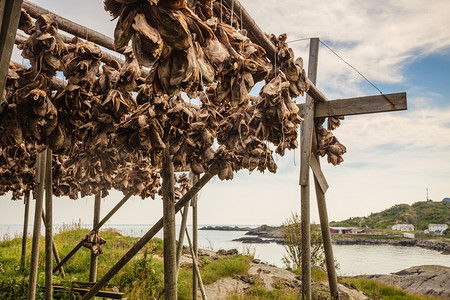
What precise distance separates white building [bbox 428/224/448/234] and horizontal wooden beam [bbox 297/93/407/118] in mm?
32426

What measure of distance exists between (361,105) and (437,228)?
34.2 m

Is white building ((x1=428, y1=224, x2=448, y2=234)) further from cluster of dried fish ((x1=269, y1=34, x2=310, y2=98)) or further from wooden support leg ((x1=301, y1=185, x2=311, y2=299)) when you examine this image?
cluster of dried fish ((x1=269, y1=34, x2=310, y2=98))

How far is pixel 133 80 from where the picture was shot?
1944mm

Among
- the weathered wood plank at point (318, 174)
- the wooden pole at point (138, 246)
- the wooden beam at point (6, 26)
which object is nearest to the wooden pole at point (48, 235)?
the wooden pole at point (138, 246)

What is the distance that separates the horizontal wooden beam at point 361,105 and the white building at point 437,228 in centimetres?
3243

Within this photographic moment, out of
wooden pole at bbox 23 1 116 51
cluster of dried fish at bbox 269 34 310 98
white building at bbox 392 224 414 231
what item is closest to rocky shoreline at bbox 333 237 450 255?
white building at bbox 392 224 414 231

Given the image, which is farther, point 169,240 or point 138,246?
point 138,246

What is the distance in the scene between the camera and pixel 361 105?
4145 mm

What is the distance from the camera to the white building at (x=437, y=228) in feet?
97.1

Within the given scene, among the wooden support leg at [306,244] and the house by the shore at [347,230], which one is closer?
the wooden support leg at [306,244]

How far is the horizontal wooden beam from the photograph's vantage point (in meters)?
3.89

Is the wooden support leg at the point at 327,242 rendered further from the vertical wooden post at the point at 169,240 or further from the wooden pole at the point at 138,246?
the vertical wooden post at the point at 169,240

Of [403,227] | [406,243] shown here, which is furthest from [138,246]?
[403,227]

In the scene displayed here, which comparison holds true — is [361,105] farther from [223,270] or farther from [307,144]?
[223,270]
